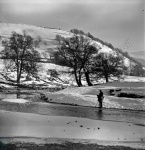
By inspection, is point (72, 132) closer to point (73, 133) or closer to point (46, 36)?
point (73, 133)

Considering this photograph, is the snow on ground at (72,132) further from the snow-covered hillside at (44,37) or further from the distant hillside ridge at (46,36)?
the distant hillside ridge at (46,36)

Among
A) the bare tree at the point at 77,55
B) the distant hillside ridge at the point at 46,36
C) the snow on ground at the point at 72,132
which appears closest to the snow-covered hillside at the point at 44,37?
the distant hillside ridge at the point at 46,36

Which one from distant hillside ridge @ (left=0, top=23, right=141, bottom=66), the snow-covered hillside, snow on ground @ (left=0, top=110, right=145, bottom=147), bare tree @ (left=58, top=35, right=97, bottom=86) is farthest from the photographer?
distant hillside ridge @ (left=0, top=23, right=141, bottom=66)

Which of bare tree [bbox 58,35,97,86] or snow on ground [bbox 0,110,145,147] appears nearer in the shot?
snow on ground [bbox 0,110,145,147]

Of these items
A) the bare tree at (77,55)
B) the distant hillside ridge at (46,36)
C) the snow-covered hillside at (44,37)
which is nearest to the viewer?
the bare tree at (77,55)

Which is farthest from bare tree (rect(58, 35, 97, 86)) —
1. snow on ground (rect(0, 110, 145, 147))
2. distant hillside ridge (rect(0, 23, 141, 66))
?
distant hillside ridge (rect(0, 23, 141, 66))

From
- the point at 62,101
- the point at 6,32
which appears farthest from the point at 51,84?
the point at 6,32

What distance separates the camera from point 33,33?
592 feet

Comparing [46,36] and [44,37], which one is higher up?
[46,36]

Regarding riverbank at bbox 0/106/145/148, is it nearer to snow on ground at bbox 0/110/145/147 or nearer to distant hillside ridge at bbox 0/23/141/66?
snow on ground at bbox 0/110/145/147

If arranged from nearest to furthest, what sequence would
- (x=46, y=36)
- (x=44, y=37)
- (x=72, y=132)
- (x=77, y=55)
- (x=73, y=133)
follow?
Result: (x=73, y=133)
(x=72, y=132)
(x=77, y=55)
(x=44, y=37)
(x=46, y=36)

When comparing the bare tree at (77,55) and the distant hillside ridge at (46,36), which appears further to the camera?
the distant hillside ridge at (46,36)

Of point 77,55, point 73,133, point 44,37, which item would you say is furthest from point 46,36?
point 73,133

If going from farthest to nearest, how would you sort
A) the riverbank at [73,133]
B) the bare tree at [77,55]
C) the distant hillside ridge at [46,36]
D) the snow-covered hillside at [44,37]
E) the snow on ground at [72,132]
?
the distant hillside ridge at [46,36] → the snow-covered hillside at [44,37] → the bare tree at [77,55] → the snow on ground at [72,132] → the riverbank at [73,133]
